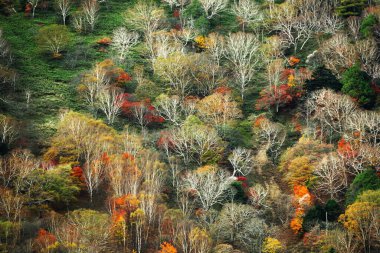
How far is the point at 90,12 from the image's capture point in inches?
4656

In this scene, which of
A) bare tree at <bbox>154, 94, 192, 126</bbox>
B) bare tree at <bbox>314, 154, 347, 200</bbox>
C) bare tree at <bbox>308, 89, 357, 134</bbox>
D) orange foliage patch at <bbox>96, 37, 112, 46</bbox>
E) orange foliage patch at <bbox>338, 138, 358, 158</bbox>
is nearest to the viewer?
bare tree at <bbox>314, 154, 347, 200</bbox>

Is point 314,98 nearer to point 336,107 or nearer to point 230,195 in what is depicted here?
point 336,107

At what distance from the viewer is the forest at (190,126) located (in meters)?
62.2

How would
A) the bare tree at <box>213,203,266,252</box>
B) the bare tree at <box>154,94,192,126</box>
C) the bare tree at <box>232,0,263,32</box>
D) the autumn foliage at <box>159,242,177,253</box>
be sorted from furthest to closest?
the bare tree at <box>232,0,263,32</box>
the bare tree at <box>154,94,192,126</box>
the bare tree at <box>213,203,266,252</box>
the autumn foliage at <box>159,242,177,253</box>

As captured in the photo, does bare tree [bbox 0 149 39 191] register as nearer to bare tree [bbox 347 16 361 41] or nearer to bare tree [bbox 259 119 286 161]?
bare tree [bbox 259 119 286 161]

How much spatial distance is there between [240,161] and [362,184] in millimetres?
17662

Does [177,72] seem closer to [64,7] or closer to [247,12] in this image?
[247,12]

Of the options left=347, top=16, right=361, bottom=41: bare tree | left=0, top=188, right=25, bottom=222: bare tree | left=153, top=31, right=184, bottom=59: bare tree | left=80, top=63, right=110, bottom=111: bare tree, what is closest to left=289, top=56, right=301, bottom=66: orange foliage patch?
left=347, top=16, right=361, bottom=41: bare tree

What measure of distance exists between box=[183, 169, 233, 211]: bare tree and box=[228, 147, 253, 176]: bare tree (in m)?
4.27

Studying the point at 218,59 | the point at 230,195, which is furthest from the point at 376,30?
the point at 230,195

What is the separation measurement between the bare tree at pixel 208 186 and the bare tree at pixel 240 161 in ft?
14.0

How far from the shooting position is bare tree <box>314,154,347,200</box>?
233 feet

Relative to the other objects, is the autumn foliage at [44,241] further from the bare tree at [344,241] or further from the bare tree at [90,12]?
the bare tree at [90,12]

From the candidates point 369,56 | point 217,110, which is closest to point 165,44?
point 217,110
